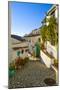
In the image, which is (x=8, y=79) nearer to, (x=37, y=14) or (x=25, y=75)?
(x=25, y=75)

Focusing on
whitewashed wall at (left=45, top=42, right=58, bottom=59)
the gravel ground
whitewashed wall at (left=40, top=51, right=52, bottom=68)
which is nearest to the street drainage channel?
the gravel ground

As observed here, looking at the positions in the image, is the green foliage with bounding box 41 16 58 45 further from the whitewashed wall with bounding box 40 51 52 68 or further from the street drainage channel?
the street drainage channel

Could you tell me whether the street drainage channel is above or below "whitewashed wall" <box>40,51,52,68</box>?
below

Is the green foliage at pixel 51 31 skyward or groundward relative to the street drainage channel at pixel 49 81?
skyward

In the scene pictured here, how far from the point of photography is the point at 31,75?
2135 mm

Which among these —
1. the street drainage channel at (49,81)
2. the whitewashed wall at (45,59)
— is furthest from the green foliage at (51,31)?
the street drainage channel at (49,81)

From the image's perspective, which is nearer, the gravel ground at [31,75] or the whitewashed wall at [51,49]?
the gravel ground at [31,75]

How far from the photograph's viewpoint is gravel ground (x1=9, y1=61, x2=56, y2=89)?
2088mm

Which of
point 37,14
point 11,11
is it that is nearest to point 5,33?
point 11,11

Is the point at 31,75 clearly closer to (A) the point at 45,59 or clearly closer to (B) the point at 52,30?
(A) the point at 45,59

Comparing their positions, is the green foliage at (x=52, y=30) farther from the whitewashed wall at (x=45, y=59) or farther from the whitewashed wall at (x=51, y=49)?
the whitewashed wall at (x=45, y=59)

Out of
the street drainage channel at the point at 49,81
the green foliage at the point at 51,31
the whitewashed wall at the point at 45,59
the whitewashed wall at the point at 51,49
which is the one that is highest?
the green foliage at the point at 51,31

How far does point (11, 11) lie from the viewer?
2.10 m

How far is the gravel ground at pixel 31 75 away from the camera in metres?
2.09
